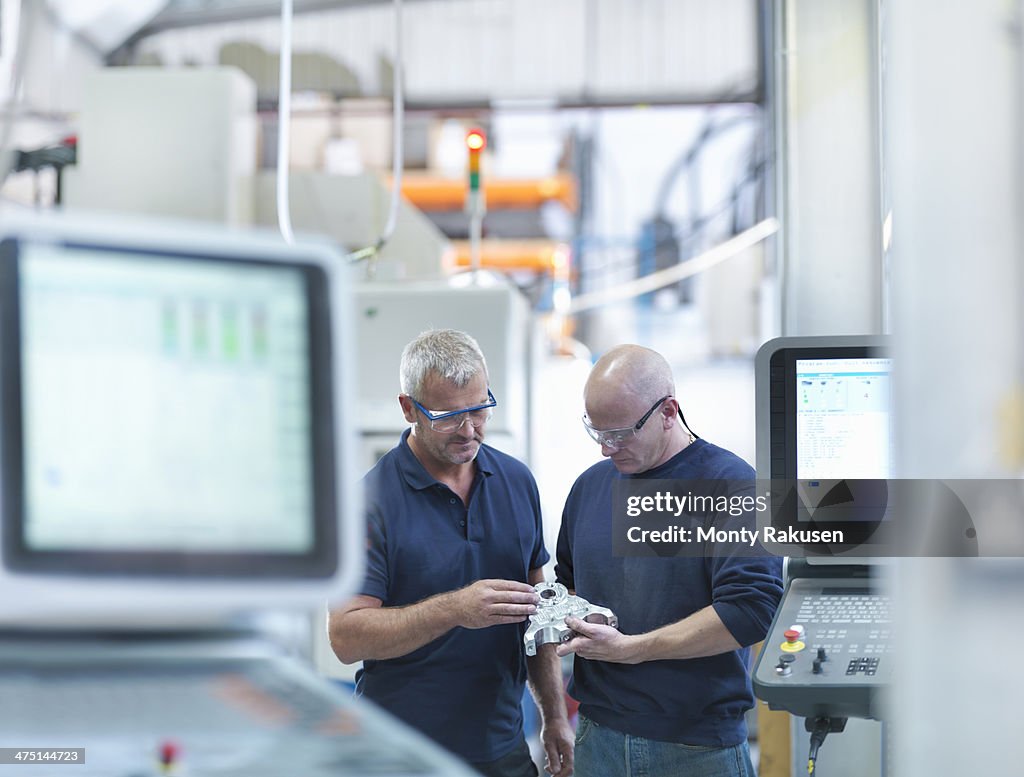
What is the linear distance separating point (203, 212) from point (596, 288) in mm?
3622

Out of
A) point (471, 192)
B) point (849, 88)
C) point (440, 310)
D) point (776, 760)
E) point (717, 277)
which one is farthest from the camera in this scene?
point (717, 277)

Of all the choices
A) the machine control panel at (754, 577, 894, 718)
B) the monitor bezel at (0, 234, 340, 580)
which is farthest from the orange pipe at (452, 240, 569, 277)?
the monitor bezel at (0, 234, 340, 580)

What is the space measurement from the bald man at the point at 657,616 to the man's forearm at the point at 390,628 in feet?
0.61

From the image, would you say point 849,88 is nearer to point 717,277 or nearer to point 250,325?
point 250,325

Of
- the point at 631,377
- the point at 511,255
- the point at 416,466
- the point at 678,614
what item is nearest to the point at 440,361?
the point at 416,466

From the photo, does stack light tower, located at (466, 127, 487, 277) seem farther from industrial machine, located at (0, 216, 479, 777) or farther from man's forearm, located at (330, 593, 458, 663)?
industrial machine, located at (0, 216, 479, 777)

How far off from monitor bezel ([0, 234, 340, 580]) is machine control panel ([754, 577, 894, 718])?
751 mm

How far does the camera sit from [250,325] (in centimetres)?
77

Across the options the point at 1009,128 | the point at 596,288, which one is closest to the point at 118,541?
the point at 1009,128

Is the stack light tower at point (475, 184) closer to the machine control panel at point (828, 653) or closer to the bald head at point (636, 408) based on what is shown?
the bald head at point (636, 408)

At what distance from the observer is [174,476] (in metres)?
0.75

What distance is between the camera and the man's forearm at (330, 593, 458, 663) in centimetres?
167

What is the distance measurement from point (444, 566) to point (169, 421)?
1068 mm

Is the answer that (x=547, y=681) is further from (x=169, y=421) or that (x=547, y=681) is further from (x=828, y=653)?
(x=169, y=421)
